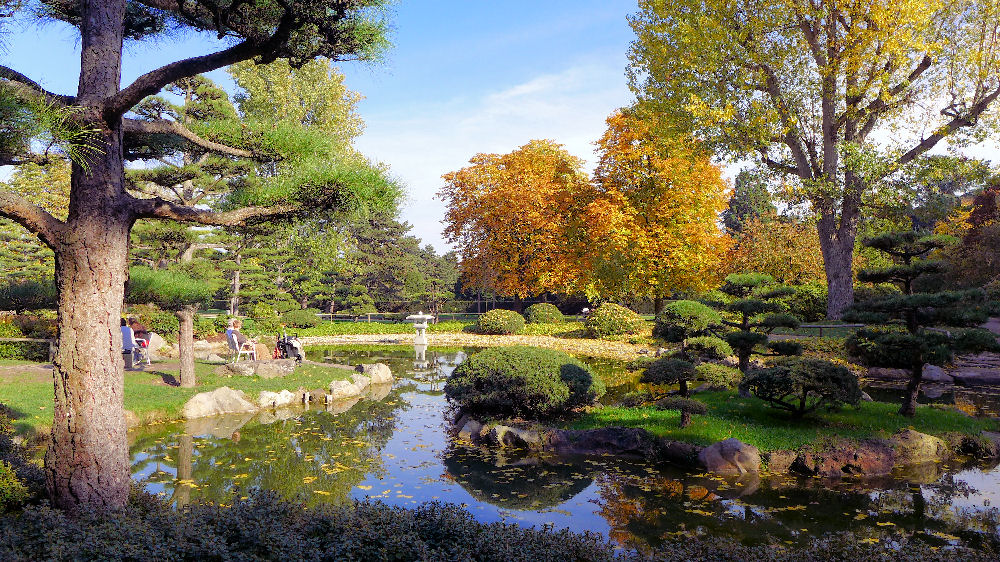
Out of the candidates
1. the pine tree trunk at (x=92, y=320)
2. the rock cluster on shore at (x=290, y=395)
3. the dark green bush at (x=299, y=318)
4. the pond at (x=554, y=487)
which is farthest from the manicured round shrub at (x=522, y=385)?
the dark green bush at (x=299, y=318)

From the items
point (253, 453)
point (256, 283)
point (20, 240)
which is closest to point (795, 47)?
point (253, 453)

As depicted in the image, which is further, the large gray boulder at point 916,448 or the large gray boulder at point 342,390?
the large gray boulder at point 342,390

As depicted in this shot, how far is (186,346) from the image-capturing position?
12070mm

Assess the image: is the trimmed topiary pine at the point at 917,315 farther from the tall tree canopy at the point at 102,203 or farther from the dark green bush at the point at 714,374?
the tall tree canopy at the point at 102,203

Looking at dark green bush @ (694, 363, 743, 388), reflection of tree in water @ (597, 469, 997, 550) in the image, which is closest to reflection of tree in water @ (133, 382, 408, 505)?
reflection of tree in water @ (597, 469, 997, 550)

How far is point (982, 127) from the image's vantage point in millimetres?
16750

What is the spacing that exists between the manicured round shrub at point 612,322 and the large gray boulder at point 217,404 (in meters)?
16.6

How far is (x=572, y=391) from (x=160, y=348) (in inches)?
560

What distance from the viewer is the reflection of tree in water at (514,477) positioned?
22.7 ft

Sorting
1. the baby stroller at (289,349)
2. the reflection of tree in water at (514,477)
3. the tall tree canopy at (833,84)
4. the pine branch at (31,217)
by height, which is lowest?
the reflection of tree in water at (514,477)

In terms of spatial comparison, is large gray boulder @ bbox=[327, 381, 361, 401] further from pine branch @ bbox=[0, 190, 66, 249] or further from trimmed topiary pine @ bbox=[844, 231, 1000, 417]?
trimmed topiary pine @ bbox=[844, 231, 1000, 417]

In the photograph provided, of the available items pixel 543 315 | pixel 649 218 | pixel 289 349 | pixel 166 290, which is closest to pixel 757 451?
pixel 166 290

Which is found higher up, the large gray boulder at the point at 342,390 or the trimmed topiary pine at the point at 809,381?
the trimmed topiary pine at the point at 809,381

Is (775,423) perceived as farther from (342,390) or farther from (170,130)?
(170,130)
